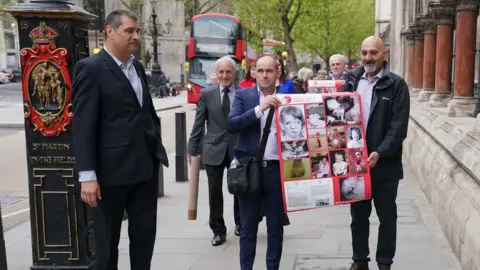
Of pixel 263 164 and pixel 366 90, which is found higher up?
pixel 366 90

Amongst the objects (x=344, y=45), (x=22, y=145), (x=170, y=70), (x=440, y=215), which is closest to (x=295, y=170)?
(x=440, y=215)

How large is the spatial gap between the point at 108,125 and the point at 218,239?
99.7 inches

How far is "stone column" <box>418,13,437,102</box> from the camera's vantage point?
10219mm

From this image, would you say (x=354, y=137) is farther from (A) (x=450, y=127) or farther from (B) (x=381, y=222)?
(A) (x=450, y=127)

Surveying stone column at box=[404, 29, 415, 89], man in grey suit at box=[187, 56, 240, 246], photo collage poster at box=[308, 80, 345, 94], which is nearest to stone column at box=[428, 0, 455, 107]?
photo collage poster at box=[308, 80, 345, 94]

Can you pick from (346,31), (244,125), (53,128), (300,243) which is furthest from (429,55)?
(346,31)

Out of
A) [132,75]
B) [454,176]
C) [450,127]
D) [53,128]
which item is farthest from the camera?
[450,127]

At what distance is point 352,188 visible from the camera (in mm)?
4105

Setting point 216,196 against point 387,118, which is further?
point 216,196

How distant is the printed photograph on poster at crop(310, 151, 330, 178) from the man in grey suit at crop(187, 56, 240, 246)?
5.42 ft

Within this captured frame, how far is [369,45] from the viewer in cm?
431

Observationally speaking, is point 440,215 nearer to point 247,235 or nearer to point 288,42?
point 247,235

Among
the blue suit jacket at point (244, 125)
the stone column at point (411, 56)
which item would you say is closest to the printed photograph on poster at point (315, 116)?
the blue suit jacket at point (244, 125)

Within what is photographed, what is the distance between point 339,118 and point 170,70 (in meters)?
52.2
